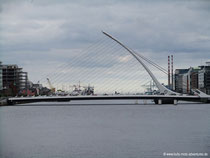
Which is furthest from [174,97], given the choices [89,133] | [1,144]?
[1,144]

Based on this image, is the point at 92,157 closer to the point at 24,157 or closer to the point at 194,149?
the point at 24,157

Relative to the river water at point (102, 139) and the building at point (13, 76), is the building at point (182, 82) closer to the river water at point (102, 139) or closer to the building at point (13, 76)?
the building at point (13, 76)

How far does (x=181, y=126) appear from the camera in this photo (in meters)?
35.7

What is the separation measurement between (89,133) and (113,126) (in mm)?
4871

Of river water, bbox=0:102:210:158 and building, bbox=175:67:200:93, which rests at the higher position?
building, bbox=175:67:200:93

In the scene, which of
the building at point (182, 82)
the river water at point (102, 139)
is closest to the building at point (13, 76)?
the building at point (182, 82)

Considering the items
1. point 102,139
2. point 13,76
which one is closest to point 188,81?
point 13,76

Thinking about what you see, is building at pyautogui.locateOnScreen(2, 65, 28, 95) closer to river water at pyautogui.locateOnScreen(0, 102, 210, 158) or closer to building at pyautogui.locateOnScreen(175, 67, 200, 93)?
building at pyautogui.locateOnScreen(175, 67, 200, 93)

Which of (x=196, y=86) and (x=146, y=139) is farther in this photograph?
(x=196, y=86)

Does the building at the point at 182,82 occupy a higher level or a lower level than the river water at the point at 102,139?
higher

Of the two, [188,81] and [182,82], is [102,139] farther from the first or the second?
[182,82]

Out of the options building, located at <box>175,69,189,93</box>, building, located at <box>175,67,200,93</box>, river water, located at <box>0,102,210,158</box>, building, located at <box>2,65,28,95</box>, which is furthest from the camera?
building, located at <box>175,69,189,93</box>

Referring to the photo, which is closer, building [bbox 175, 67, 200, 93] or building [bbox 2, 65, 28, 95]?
building [bbox 2, 65, 28, 95]

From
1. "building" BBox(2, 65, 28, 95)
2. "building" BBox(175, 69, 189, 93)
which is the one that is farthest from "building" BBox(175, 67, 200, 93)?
"building" BBox(2, 65, 28, 95)
